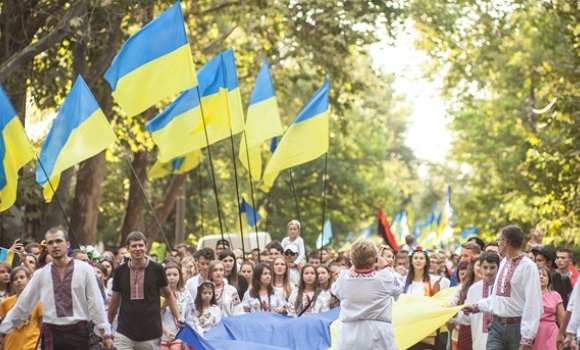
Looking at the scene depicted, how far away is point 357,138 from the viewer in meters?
63.8

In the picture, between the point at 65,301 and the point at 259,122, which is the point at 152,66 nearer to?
the point at 259,122

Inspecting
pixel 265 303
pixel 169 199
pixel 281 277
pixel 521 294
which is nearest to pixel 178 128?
pixel 281 277

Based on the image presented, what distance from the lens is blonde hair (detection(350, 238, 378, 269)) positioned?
463 inches

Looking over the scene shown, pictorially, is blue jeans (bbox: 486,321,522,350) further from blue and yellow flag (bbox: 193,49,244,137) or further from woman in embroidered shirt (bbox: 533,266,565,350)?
blue and yellow flag (bbox: 193,49,244,137)

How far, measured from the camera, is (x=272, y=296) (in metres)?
18.3

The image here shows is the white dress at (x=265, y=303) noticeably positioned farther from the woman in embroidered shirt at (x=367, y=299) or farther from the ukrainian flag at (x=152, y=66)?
the woman in embroidered shirt at (x=367, y=299)

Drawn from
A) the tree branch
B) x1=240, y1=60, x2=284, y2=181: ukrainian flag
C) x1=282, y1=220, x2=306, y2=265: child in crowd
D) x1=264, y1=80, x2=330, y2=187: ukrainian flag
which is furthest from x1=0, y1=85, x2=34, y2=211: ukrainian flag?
x1=240, y1=60, x2=284, y2=181: ukrainian flag

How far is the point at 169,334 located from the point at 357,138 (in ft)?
163

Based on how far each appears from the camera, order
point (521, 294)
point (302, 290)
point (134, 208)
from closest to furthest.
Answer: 1. point (521, 294)
2. point (302, 290)
3. point (134, 208)

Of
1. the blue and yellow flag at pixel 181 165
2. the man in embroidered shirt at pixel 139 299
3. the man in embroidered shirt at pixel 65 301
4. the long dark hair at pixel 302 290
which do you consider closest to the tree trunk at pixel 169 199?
the blue and yellow flag at pixel 181 165

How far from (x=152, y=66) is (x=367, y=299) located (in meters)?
8.57

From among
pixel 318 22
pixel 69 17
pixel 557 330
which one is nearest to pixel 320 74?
pixel 318 22

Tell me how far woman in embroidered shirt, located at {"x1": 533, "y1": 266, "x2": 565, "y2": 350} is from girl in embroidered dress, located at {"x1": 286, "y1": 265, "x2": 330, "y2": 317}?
374 cm

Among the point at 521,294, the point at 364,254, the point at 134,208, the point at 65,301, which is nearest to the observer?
the point at 364,254
